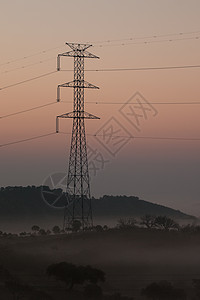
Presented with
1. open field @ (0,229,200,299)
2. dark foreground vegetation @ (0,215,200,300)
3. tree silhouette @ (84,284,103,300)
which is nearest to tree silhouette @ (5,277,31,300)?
dark foreground vegetation @ (0,215,200,300)

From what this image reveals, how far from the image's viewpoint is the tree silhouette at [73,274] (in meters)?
105

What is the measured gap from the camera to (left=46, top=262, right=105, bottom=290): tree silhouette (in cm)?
10500

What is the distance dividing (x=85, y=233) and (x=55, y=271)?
130ft

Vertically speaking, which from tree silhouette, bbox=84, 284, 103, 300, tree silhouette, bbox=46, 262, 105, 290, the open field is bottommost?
tree silhouette, bbox=84, 284, 103, 300

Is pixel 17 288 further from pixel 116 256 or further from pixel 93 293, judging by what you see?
pixel 116 256

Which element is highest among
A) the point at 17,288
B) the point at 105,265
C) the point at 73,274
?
the point at 105,265

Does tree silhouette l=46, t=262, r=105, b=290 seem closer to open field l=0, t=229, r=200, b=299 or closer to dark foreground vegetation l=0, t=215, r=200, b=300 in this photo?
dark foreground vegetation l=0, t=215, r=200, b=300

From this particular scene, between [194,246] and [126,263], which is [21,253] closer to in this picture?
[126,263]

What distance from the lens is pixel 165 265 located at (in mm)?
128375

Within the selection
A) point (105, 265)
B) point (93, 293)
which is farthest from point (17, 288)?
point (105, 265)

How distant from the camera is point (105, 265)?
409 ft

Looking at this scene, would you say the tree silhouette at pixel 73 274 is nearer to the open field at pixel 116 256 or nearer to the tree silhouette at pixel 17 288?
the open field at pixel 116 256

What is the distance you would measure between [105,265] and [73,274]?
1846 cm

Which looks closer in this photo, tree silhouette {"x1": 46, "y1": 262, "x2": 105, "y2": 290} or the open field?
tree silhouette {"x1": 46, "y1": 262, "x2": 105, "y2": 290}
